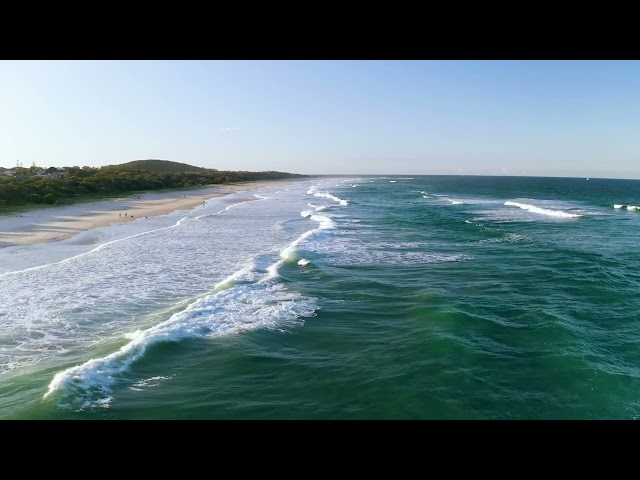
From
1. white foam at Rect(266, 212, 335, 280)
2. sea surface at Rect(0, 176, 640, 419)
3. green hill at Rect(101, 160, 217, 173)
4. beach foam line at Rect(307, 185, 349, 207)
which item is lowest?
sea surface at Rect(0, 176, 640, 419)

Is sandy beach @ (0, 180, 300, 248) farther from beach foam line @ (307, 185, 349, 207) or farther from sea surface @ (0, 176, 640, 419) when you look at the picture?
beach foam line @ (307, 185, 349, 207)

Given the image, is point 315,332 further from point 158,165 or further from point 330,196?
point 158,165

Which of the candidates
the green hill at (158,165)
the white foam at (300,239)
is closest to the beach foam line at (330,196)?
the white foam at (300,239)

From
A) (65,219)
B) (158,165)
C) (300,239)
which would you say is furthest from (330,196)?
(158,165)

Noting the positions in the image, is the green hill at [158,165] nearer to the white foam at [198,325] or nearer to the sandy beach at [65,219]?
the sandy beach at [65,219]

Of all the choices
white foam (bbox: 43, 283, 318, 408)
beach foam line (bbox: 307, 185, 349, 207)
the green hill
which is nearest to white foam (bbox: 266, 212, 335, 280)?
white foam (bbox: 43, 283, 318, 408)
